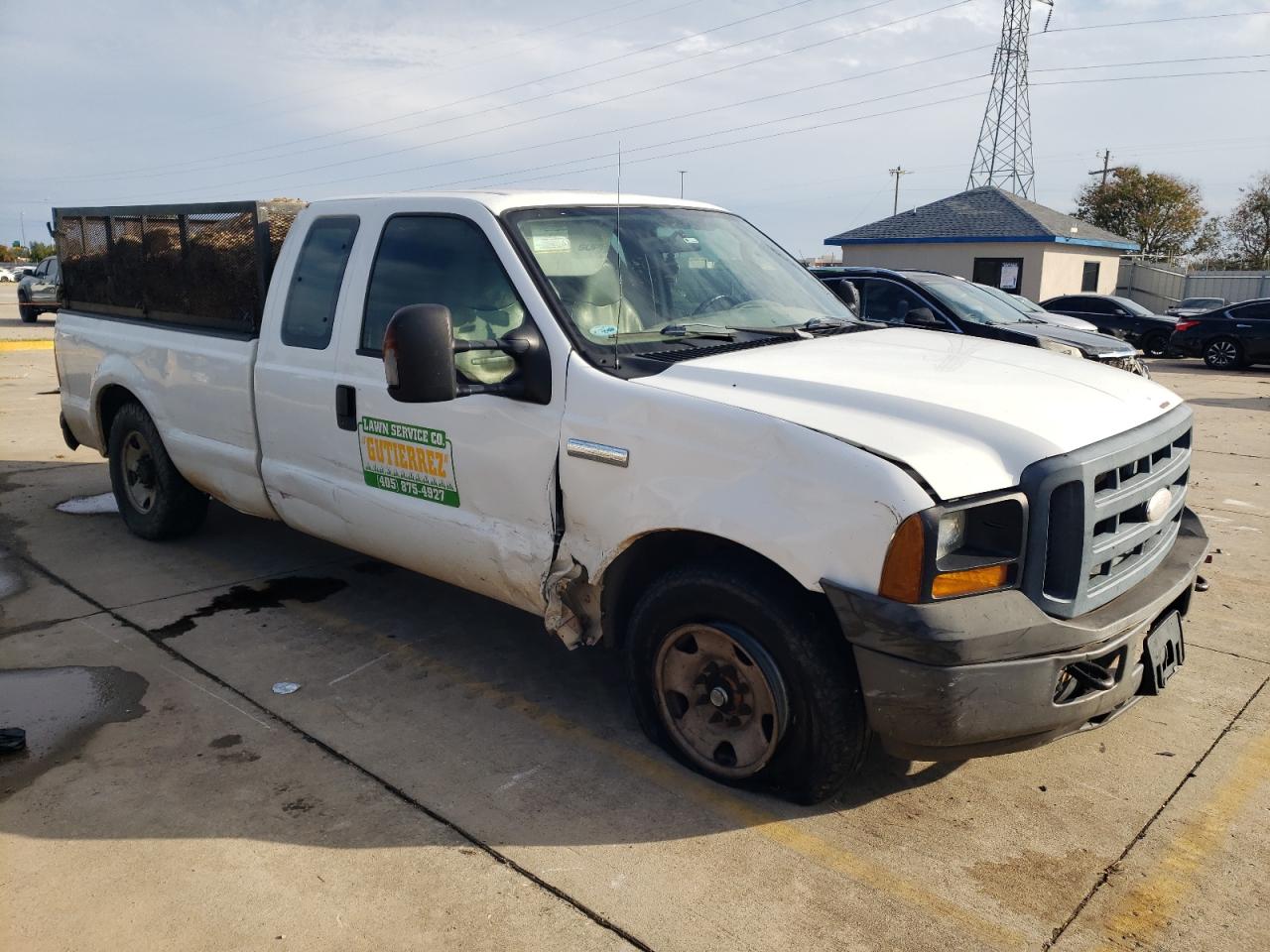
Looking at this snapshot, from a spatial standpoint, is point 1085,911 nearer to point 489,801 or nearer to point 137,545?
point 489,801

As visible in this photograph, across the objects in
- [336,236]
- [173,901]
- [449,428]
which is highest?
[336,236]

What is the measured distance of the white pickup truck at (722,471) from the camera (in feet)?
9.62

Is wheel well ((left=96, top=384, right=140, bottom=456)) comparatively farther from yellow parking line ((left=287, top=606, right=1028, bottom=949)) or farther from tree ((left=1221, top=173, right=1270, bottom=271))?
tree ((left=1221, top=173, right=1270, bottom=271))

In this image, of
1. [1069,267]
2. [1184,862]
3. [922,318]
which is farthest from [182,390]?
[1069,267]

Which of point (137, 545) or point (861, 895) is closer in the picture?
point (861, 895)

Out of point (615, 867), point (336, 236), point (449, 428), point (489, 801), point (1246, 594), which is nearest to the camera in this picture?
point (615, 867)

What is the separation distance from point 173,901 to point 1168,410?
3.65 m

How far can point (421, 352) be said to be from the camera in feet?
10.7

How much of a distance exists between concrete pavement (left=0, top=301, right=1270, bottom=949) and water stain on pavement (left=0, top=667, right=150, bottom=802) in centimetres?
2

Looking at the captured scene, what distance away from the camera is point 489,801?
3.50 meters

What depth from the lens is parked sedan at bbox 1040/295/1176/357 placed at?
22.5 m

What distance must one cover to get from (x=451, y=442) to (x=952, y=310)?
8.06m

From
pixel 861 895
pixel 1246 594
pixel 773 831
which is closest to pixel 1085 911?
pixel 861 895

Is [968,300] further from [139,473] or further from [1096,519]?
[1096,519]
